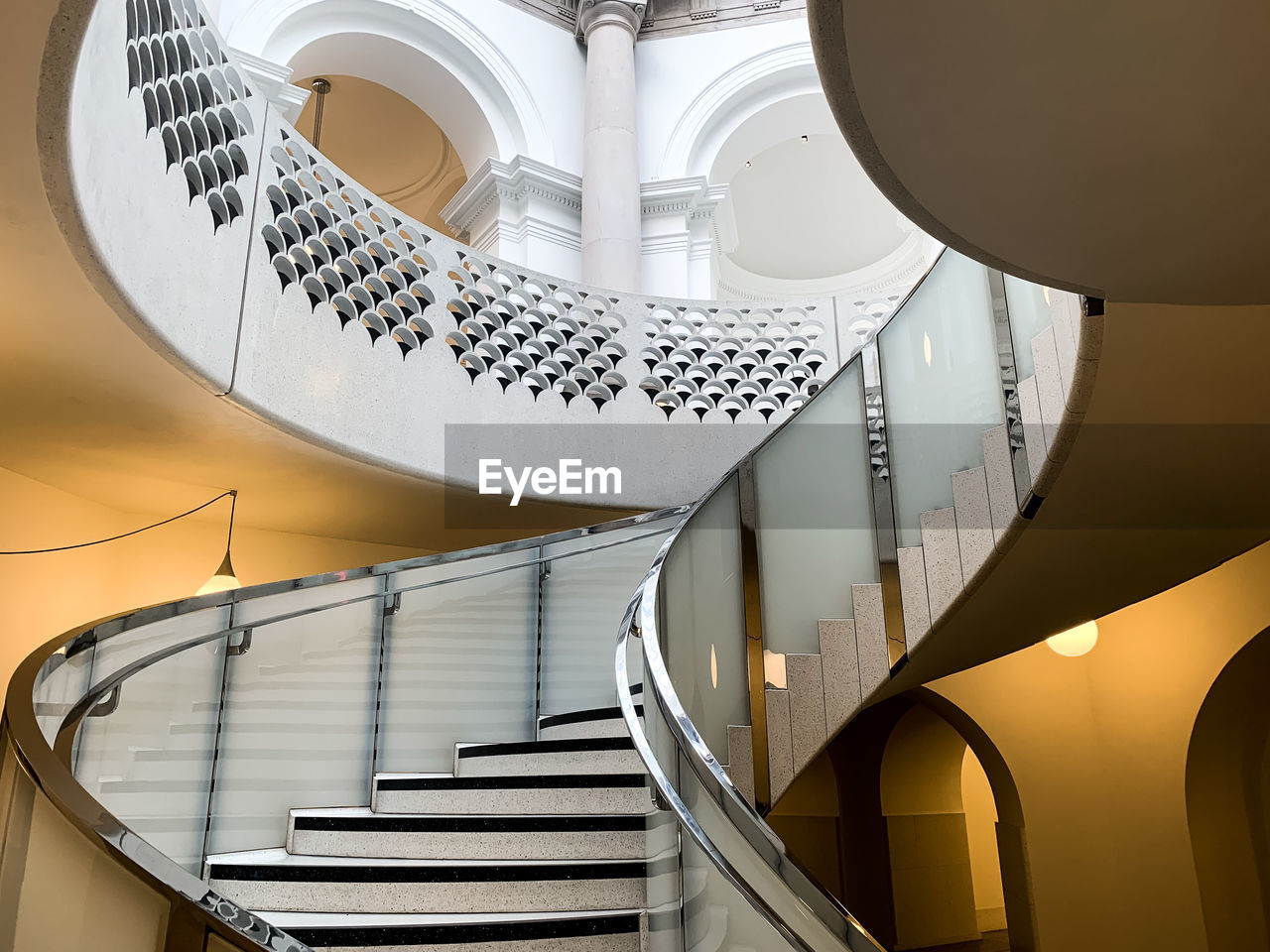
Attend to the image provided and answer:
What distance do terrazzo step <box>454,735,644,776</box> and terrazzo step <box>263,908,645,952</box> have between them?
108cm

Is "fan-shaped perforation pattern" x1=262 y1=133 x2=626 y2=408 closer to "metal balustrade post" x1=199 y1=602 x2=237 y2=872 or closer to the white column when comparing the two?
the white column

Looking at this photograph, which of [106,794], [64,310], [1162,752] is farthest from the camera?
[1162,752]

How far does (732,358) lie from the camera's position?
7617mm

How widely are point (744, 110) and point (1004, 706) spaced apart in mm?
6663

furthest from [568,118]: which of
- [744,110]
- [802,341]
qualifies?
[802,341]

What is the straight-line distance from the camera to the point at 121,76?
144 inches

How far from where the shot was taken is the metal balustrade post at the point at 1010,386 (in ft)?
11.1

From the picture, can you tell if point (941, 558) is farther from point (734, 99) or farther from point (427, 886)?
point (734, 99)

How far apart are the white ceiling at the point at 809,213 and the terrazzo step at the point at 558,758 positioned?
867cm

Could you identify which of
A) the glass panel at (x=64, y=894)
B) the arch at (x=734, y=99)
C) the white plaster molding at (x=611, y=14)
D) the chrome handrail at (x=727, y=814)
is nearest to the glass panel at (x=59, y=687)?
the glass panel at (x=64, y=894)

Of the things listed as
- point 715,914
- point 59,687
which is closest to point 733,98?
point 59,687

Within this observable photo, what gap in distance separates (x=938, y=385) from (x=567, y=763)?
2.38m

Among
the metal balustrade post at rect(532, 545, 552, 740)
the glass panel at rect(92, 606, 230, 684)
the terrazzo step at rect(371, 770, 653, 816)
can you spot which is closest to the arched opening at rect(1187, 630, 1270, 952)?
the terrazzo step at rect(371, 770, 653, 816)

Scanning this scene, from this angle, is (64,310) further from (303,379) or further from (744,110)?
(744,110)
